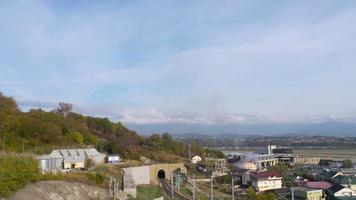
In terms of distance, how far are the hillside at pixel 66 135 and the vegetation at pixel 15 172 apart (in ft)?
24.2

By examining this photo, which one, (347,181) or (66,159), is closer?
(66,159)

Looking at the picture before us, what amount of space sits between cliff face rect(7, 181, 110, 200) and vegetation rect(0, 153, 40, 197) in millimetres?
383

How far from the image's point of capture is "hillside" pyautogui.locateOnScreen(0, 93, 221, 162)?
103 ft

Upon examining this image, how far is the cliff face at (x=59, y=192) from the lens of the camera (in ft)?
67.3

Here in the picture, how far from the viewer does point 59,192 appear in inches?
885

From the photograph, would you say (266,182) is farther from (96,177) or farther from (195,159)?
(195,159)

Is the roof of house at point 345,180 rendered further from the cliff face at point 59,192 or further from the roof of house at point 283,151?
the roof of house at point 283,151

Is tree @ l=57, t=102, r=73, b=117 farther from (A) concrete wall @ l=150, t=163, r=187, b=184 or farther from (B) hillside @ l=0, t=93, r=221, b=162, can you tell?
(A) concrete wall @ l=150, t=163, r=187, b=184

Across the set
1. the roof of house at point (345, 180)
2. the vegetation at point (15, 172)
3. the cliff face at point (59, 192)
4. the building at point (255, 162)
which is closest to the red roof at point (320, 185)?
the roof of house at point (345, 180)

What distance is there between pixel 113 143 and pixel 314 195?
19006 mm

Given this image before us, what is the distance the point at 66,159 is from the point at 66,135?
6.30m

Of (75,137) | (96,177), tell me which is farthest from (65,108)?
(96,177)

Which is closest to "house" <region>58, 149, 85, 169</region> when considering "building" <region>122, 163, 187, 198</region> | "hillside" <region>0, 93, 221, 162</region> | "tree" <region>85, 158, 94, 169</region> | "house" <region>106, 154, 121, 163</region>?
"tree" <region>85, 158, 94, 169</region>

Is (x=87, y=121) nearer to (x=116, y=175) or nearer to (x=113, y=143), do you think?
(x=113, y=143)
